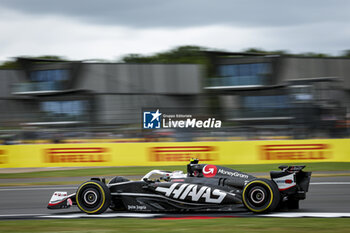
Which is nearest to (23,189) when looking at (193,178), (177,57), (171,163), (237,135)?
(171,163)

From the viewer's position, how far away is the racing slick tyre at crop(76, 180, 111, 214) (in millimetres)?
7602

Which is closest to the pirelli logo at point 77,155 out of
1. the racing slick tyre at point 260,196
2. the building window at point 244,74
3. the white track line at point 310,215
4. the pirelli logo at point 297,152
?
the pirelli logo at point 297,152

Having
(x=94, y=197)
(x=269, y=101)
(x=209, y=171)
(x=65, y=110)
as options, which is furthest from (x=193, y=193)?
(x=65, y=110)

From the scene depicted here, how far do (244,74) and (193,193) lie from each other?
20.6 metres

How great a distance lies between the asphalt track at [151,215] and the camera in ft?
24.3

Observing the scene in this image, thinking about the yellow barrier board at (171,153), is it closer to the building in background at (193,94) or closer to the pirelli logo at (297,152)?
the pirelli logo at (297,152)

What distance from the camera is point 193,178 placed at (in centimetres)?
739

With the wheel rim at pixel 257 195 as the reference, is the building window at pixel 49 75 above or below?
above

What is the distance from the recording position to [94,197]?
767cm

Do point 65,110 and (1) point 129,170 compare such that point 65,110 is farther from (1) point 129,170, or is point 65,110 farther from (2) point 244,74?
(2) point 244,74

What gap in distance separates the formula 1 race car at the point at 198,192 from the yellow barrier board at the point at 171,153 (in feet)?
25.4

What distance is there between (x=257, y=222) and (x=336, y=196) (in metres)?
3.42

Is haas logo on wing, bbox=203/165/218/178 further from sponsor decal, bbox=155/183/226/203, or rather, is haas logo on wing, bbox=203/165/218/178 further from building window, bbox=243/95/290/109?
building window, bbox=243/95/290/109

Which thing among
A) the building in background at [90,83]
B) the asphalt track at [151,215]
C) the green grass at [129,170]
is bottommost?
the green grass at [129,170]
